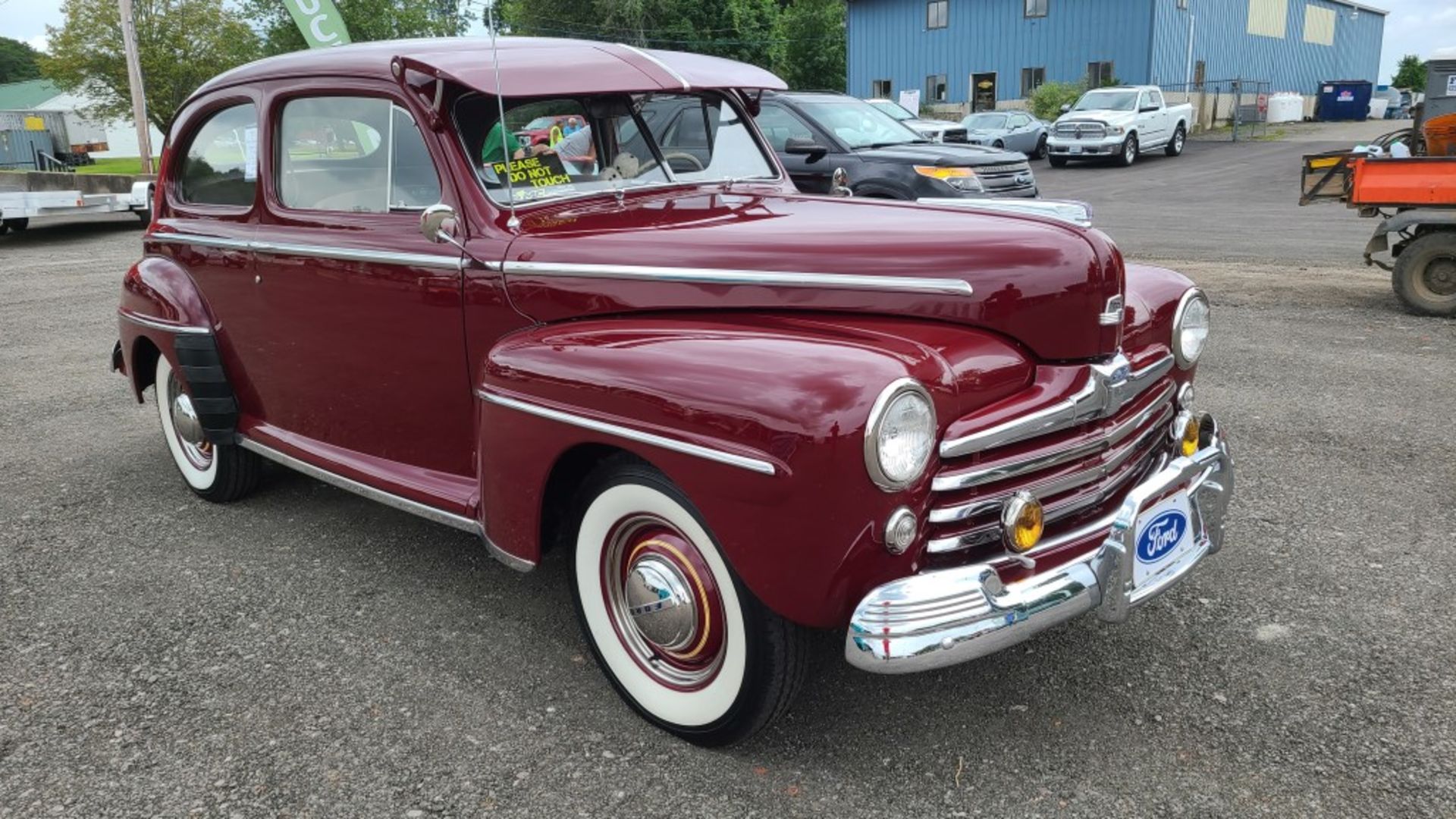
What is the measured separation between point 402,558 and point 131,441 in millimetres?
2525

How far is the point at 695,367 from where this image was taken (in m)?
2.50

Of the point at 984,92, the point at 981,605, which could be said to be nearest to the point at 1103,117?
the point at 984,92

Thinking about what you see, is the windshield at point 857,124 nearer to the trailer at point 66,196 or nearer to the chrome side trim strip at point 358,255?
the chrome side trim strip at point 358,255

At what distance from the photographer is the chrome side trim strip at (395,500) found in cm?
303

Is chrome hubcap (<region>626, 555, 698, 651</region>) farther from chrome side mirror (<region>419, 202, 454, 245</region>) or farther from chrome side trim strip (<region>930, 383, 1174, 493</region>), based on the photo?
chrome side mirror (<region>419, 202, 454, 245</region>)

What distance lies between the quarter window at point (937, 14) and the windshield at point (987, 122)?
11557mm

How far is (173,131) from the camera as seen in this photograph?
4492 mm

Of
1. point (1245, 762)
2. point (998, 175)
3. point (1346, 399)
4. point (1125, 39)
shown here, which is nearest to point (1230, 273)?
point (998, 175)

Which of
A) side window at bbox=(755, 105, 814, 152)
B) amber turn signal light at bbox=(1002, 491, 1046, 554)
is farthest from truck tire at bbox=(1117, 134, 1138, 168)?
amber turn signal light at bbox=(1002, 491, 1046, 554)

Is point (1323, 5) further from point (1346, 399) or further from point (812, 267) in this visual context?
point (812, 267)

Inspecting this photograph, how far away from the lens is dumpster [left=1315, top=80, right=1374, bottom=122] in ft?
121

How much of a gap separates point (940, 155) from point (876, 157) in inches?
28.6

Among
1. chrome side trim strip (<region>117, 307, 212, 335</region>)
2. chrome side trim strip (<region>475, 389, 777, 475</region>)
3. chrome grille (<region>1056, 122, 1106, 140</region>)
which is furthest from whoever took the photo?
chrome grille (<region>1056, 122, 1106, 140</region>)

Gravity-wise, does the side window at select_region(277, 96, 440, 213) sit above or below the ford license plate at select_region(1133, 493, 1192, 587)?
above
